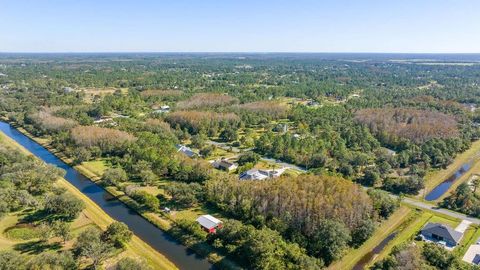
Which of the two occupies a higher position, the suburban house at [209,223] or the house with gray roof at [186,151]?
the suburban house at [209,223]

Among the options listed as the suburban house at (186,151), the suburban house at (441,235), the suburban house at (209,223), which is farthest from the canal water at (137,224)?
the suburban house at (441,235)

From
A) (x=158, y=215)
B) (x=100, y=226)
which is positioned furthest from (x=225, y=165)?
(x=100, y=226)

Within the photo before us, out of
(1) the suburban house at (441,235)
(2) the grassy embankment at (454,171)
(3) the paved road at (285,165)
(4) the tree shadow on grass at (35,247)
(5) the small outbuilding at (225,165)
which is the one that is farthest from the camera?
(3) the paved road at (285,165)

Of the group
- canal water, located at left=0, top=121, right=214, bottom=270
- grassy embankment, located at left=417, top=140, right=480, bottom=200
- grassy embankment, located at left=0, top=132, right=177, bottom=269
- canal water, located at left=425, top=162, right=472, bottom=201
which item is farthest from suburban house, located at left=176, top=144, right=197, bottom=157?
canal water, located at left=425, top=162, right=472, bottom=201

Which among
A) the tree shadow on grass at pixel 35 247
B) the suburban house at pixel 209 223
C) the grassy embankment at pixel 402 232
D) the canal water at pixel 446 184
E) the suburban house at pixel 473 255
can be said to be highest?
the suburban house at pixel 209 223

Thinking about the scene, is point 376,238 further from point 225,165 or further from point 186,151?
point 186,151

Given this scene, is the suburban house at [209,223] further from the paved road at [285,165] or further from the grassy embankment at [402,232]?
the paved road at [285,165]

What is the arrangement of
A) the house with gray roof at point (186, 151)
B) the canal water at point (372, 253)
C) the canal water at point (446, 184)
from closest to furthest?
the canal water at point (372, 253) → the canal water at point (446, 184) → the house with gray roof at point (186, 151)
